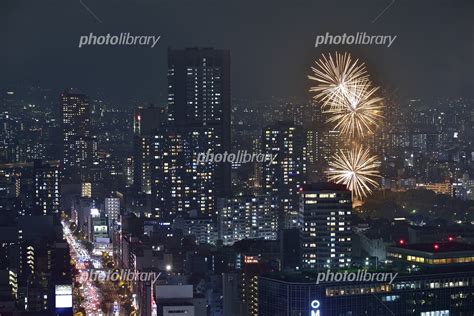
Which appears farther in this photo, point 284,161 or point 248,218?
point 284,161

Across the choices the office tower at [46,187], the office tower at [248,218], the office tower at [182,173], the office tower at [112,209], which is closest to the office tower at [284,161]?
the office tower at [248,218]

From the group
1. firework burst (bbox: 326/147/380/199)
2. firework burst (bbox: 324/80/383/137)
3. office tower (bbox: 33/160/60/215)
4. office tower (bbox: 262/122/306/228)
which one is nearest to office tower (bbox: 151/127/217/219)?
office tower (bbox: 262/122/306/228)

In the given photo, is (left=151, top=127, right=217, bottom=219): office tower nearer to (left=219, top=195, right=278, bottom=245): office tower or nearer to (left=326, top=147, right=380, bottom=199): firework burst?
(left=219, top=195, right=278, bottom=245): office tower

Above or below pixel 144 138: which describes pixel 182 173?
below

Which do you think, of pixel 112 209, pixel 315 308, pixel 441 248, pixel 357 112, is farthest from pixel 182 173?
pixel 315 308

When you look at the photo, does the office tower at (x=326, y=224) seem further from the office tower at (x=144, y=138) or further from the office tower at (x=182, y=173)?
the office tower at (x=144, y=138)

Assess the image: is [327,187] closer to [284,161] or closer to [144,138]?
[284,161]

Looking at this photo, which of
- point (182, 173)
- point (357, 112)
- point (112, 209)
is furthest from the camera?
point (112, 209)
